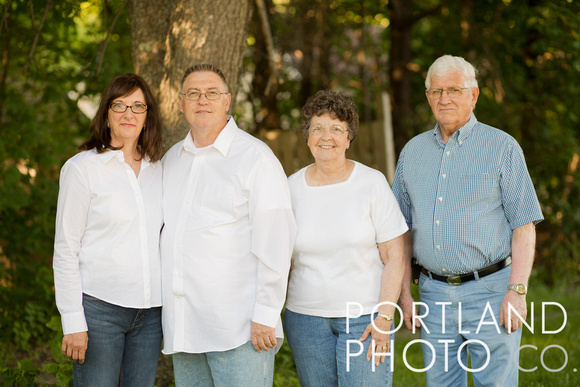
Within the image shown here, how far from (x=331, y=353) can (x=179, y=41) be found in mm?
2036

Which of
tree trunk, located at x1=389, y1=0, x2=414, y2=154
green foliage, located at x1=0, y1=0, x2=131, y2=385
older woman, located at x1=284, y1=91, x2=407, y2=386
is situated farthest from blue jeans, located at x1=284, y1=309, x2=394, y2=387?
tree trunk, located at x1=389, y1=0, x2=414, y2=154

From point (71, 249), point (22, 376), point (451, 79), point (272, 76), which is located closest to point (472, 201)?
point (451, 79)

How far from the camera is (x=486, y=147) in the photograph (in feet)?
8.86

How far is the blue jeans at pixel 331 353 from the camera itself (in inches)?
102

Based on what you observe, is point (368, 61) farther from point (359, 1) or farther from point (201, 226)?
point (201, 226)

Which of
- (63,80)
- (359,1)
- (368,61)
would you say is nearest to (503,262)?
(63,80)

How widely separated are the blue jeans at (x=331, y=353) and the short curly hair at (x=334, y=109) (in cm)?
84

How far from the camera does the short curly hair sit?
8.75 feet

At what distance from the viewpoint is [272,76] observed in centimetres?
457

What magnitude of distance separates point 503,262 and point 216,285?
4.25ft

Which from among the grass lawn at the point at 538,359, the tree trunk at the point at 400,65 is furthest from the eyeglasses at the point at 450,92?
the tree trunk at the point at 400,65

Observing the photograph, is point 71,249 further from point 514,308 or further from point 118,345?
point 514,308

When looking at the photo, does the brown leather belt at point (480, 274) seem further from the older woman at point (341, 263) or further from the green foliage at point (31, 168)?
the green foliage at point (31, 168)

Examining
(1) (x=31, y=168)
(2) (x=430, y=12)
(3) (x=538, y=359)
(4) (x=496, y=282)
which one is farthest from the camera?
(2) (x=430, y=12)
